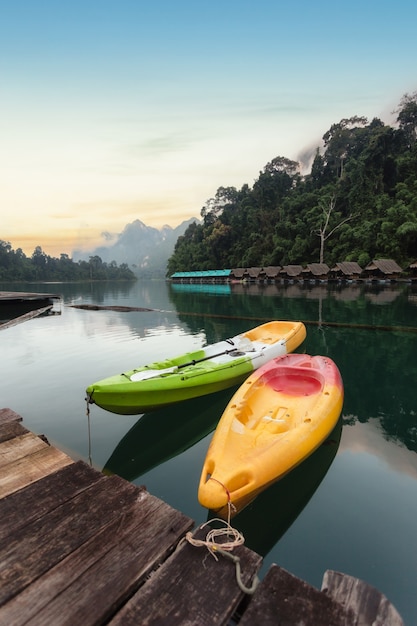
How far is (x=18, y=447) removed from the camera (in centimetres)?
409

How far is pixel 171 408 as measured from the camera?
8.38 m

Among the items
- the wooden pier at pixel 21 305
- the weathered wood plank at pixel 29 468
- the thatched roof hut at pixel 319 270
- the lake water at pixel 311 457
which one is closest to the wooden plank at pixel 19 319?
the wooden pier at pixel 21 305

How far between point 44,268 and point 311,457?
130761mm

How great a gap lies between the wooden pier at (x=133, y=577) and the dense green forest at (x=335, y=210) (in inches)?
1981

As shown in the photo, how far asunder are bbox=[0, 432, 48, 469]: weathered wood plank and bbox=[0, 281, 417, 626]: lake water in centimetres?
216

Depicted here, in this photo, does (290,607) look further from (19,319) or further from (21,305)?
(21,305)

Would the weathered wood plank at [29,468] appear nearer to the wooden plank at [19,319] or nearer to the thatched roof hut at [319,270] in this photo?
the wooden plank at [19,319]

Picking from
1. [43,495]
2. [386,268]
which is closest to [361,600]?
[43,495]

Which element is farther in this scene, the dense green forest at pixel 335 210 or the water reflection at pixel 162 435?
the dense green forest at pixel 335 210

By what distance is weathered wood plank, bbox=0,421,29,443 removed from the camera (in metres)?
4.30

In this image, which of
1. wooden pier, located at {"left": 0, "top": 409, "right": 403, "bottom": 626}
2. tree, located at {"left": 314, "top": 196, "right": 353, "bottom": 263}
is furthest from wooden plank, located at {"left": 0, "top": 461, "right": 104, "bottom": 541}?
tree, located at {"left": 314, "top": 196, "right": 353, "bottom": 263}

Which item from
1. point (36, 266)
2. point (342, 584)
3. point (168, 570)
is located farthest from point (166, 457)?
point (36, 266)

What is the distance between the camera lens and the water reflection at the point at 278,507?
442cm

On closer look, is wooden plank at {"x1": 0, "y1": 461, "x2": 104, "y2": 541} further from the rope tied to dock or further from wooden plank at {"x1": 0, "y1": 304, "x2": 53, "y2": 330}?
wooden plank at {"x1": 0, "y1": 304, "x2": 53, "y2": 330}
